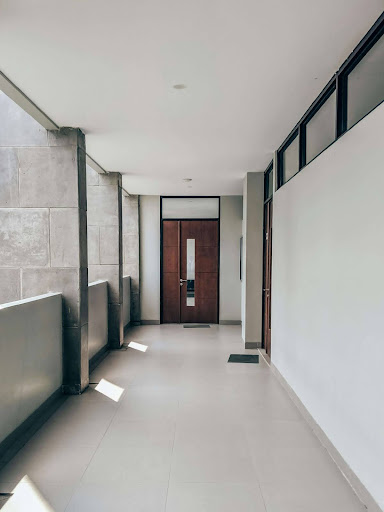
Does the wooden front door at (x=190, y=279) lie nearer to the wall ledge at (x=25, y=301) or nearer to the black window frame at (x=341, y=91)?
the wall ledge at (x=25, y=301)

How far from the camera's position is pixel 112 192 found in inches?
288

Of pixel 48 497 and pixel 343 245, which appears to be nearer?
pixel 48 497

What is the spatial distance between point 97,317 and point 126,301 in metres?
2.95

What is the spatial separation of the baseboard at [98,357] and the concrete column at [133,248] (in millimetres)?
2878

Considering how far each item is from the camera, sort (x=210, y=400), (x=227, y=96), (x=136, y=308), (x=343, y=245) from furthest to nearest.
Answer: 1. (x=136, y=308)
2. (x=210, y=400)
3. (x=227, y=96)
4. (x=343, y=245)

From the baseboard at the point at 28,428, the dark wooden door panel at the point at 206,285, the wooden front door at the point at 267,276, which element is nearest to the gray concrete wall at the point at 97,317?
the baseboard at the point at 28,428

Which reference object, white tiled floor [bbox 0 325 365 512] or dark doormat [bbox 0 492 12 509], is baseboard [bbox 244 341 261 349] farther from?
dark doormat [bbox 0 492 12 509]

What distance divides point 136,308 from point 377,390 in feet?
25.9

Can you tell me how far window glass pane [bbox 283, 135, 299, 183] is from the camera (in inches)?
188

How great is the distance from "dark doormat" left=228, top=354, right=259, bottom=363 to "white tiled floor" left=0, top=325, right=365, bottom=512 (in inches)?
37.4

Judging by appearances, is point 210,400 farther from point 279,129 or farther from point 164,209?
point 164,209

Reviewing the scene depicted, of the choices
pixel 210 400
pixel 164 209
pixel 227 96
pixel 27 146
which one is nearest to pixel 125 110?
pixel 227 96

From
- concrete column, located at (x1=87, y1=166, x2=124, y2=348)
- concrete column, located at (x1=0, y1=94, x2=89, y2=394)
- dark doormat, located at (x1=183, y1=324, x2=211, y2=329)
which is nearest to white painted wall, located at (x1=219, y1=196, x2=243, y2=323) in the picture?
dark doormat, located at (x1=183, y1=324, x2=211, y2=329)

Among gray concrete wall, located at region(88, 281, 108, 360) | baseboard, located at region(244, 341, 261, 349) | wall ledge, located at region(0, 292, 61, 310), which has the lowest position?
baseboard, located at region(244, 341, 261, 349)
